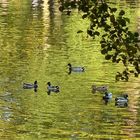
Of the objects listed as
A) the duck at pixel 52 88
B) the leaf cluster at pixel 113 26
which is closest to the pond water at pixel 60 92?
the duck at pixel 52 88

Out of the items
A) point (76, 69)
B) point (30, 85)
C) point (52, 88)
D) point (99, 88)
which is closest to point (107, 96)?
point (99, 88)

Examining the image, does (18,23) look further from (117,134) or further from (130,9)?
(117,134)

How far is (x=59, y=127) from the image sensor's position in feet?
A: 70.8

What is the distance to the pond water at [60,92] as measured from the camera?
21248mm

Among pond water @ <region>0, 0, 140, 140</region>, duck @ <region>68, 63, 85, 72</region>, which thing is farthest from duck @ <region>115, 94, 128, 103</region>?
duck @ <region>68, 63, 85, 72</region>

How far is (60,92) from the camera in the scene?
27.6m

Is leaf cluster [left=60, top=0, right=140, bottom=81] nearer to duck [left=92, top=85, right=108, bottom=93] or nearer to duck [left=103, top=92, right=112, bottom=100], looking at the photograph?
duck [left=103, top=92, right=112, bottom=100]

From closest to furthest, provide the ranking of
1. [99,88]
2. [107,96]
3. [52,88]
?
[107,96]
[52,88]
[99,88]

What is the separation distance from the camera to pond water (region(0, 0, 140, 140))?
69.7 ft

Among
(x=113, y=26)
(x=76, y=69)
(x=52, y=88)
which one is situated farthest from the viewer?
(x=76, y=69)

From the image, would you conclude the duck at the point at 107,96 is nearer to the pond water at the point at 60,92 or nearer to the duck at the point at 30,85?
the pond water at the point at 60,92

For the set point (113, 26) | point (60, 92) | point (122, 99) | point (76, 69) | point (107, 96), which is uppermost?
point (113, 26)

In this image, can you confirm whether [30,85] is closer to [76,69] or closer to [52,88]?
[52,88]

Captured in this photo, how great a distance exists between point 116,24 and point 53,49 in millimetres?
33792
